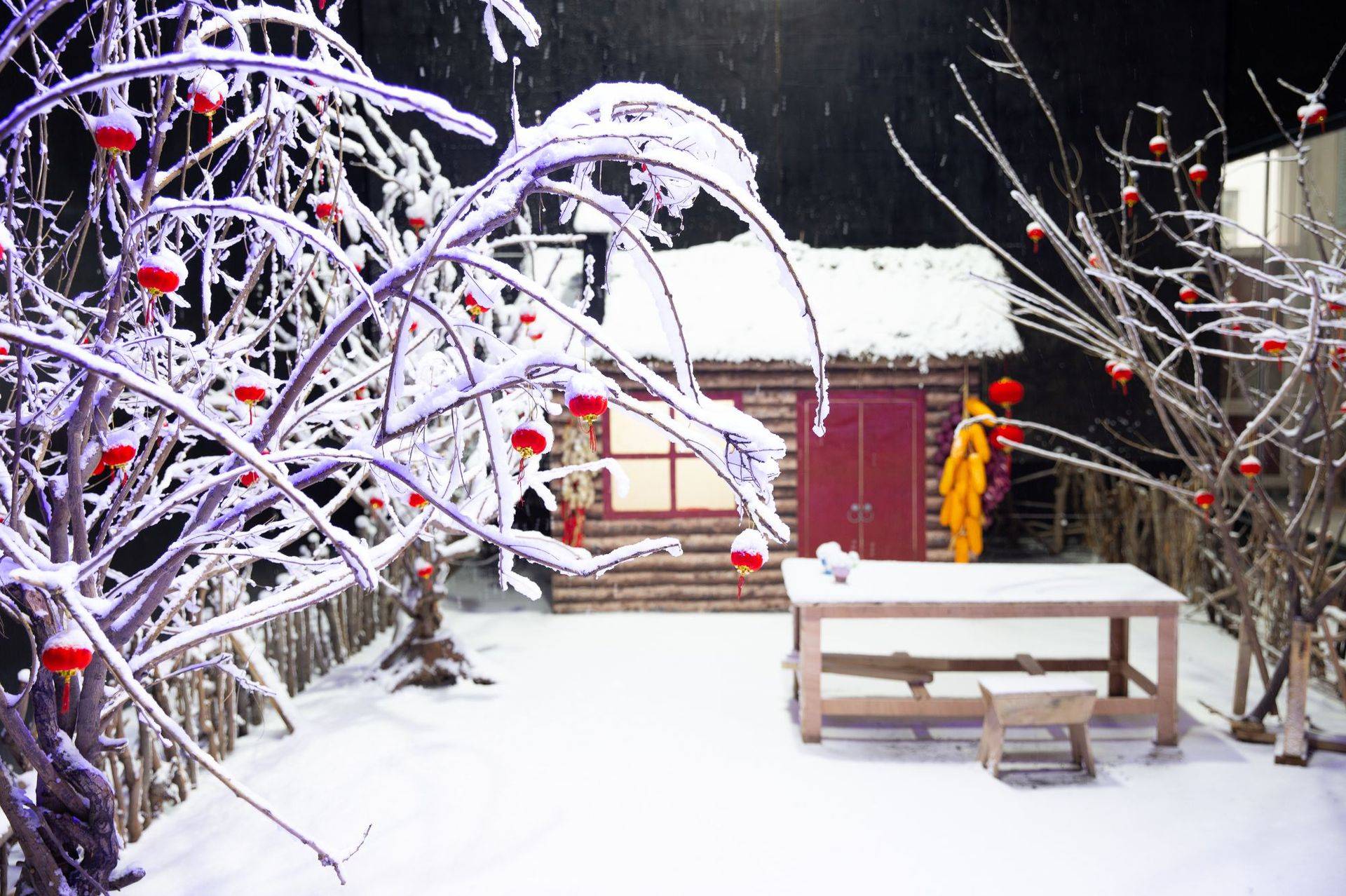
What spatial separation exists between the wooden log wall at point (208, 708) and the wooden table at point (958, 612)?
3.70 meters

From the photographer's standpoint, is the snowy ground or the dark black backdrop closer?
the snowy ground

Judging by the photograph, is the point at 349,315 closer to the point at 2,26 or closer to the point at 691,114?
the point at 691,114

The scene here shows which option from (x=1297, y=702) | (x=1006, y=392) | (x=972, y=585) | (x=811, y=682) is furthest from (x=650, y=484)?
(x=1297, y=702)

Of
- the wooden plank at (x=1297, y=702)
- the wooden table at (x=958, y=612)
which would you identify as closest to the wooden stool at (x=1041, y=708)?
the wooden table at (x=958, y=612)

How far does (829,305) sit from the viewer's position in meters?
10.3

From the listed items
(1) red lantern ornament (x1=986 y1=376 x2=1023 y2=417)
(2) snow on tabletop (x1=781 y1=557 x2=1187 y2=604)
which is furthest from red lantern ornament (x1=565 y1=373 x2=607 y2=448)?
(1) red lantern ornament (x1=986 y1=376 x2=1023 y2=417)

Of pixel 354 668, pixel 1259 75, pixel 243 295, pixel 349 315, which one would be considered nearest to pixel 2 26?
pixel 243 295

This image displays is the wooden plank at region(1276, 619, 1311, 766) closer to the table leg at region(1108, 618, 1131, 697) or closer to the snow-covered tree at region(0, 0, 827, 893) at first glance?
the table leg at region(1108, 618, 1131, 697)

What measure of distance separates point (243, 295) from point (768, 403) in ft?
25.4

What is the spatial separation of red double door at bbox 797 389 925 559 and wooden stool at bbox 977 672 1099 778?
14.0 feet

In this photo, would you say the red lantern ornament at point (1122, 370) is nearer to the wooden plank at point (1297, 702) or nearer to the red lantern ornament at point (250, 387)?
the wooden plank at point (1297, 702)

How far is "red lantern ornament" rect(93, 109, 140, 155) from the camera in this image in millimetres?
2156

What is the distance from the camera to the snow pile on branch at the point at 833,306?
9.84 m

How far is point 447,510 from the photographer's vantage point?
2.11 m
